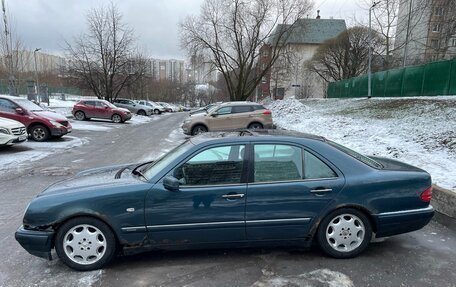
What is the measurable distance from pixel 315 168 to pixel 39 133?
12412mm

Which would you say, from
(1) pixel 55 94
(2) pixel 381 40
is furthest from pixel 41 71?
(2) pixel 381 40

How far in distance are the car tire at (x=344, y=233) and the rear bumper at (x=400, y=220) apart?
14cm

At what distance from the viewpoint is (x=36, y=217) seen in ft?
10.9

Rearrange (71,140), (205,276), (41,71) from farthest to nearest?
(41,71) < (71,140) < (205,276)

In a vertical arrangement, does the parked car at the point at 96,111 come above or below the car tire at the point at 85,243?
above

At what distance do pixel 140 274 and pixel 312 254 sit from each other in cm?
190

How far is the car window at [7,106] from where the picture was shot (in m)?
12.3

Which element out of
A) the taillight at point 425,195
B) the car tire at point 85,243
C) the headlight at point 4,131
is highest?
the taillight at point 425,195

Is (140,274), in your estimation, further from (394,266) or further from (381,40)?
(381,40)

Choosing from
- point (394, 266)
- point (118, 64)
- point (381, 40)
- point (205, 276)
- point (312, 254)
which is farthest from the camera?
point (381, 40)

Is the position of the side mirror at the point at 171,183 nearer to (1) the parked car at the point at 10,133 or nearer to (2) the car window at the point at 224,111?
(1) the parked car at the point at 10,133

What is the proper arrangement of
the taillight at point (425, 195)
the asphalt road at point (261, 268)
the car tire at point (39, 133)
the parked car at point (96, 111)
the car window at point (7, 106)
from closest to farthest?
the asphalt road at point (261, 268) → the taillight at point (425, 195) → the car window at point (7, 106) → the car tire at point (39, 133) → the parked car at point (96, 111)

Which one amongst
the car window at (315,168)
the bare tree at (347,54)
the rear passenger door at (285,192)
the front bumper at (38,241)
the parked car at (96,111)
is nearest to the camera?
the front bumper at (38,241)

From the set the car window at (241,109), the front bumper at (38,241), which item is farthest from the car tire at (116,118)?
the front bumper at (38,241)
